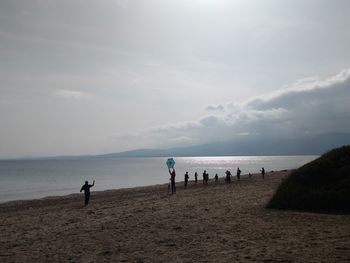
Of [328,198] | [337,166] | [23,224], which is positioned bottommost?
[23,224]

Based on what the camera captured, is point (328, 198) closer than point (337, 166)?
Yes

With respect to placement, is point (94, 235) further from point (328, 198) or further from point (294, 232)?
point (328, 198)

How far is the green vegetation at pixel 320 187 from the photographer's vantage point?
15492 mm

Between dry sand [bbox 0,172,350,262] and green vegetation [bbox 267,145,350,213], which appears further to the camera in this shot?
green vegetation [bbox 267,145,350,213]

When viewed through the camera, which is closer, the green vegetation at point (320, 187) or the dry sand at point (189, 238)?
the dry sand at point (189, 238)

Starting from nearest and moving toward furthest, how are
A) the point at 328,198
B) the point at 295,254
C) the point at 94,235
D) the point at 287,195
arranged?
1. the point at 295,254
2. the point at 94,235
3. the point at 328,198
4. the point at 287,195

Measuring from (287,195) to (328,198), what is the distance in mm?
1861

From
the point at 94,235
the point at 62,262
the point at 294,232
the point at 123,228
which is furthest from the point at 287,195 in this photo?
the point at 62,262

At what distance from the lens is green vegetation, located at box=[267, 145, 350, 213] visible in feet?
50.8

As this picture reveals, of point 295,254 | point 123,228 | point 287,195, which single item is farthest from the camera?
point 287,195

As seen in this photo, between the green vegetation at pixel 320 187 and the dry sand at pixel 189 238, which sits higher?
the green vegetation at pixel 320 187

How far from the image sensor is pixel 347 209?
1502cm

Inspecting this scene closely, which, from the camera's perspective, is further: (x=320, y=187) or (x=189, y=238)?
(x=320, y=187)

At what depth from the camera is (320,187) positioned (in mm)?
16547
